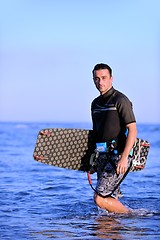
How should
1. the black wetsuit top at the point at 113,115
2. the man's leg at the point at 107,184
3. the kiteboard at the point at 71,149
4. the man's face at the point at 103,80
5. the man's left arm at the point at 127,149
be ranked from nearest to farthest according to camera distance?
the man's left arm at the point at 127,149 < the black wetsuit top at the point at 113,115 < the man's face at the point at 103,80 < the man's leg at the point at 107,184 < the kiteboard at the point at 71,149

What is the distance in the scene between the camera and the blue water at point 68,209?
6.93m

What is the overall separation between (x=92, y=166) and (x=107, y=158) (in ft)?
1.59

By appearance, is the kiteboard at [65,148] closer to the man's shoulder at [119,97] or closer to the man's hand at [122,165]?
the man's shoulder at [119,97]

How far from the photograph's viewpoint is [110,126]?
7371mm

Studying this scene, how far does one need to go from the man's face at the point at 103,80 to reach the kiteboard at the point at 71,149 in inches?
40.1

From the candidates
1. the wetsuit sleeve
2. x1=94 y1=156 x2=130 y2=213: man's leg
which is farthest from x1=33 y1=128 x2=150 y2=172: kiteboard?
the wetsuit sleeve

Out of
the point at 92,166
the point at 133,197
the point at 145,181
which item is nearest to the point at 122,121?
the point at 92,166

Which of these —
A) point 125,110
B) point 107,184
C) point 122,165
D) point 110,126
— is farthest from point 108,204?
point 125,110

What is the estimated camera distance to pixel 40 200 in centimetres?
960

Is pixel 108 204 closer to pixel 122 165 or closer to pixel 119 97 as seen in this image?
pixel 122 165

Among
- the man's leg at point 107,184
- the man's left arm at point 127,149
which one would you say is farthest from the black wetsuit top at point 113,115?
the man's leg at point 107,184

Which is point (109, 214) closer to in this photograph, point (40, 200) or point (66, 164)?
point (66, 164)

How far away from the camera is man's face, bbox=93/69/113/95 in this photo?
291 inches

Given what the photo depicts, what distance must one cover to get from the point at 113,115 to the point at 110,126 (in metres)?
0.16
